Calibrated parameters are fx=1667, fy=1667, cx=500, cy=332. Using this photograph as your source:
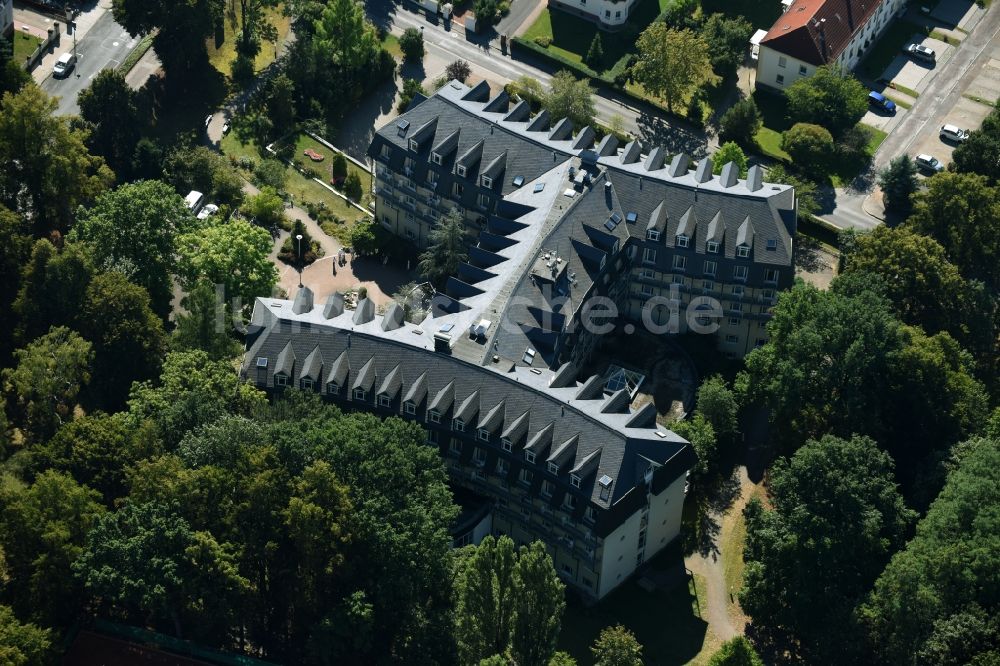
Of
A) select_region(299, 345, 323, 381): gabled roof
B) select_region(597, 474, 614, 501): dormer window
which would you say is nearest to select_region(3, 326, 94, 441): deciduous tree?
select_region(299, 345, 323, 381): gabled roof

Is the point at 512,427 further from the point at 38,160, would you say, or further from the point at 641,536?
the point at 38,160

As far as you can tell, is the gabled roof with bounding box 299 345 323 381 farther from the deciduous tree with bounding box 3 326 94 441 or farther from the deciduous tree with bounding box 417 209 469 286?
the deciduous tree with bounding box 417 209 469 286

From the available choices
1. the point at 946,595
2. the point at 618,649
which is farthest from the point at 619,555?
the point at 946,595

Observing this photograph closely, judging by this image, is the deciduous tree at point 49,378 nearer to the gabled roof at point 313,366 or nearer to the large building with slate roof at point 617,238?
the gabled roof at point 313,366

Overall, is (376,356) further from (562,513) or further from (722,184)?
(722,184)

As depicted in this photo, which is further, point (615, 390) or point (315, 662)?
point (615, 390)

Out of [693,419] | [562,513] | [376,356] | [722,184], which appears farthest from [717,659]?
[722,184]
